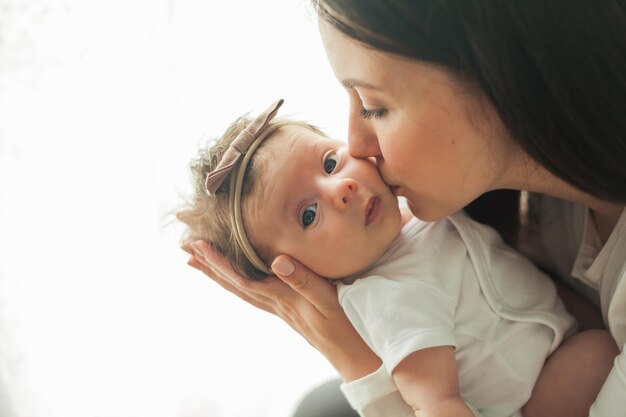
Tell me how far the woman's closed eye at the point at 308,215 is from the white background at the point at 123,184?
305 millimetres

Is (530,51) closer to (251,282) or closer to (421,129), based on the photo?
(421,129)

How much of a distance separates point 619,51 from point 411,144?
0.32m

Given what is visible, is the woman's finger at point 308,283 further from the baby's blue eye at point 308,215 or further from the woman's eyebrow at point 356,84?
the woman's eyebrow at point 356,84

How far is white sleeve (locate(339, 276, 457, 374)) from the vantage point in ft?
3.49

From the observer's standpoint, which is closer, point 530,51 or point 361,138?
point 530,51

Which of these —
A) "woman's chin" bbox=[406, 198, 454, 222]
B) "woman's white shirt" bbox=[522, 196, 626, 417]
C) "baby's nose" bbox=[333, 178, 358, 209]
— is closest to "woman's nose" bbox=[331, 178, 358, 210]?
"baby's nose" bbox=[333, 178, 358, 209]

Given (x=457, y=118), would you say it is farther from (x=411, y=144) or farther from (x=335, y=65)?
(x=335, y=65)

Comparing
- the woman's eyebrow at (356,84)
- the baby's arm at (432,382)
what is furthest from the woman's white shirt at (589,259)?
the woman's eyebrow at (356,84)

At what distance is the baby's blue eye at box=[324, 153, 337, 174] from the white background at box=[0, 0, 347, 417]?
0.23 m

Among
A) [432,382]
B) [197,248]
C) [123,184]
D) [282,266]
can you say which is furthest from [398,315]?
[123,184]

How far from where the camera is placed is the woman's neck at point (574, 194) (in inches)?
45.9

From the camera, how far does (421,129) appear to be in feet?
3.47

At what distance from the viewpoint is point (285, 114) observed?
53.6 inches

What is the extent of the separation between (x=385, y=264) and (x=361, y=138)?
23 centimetres
